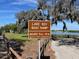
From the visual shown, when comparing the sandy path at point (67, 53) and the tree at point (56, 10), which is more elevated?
the tree at point (56, 10)

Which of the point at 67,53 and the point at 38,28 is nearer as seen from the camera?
the point at 38,28

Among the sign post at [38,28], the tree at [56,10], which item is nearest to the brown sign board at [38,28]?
the sign post at [38,28]

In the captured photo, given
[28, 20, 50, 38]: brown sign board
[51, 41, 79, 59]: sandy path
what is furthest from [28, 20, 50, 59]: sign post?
[51, 41, 79, 59]: sandy path

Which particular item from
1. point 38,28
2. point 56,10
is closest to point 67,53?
point 38,28

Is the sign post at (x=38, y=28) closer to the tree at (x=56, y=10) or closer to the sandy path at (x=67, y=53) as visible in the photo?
the sandy path at (x=67, y=53)

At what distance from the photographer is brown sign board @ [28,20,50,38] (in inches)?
465

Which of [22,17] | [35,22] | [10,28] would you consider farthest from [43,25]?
[10,28]

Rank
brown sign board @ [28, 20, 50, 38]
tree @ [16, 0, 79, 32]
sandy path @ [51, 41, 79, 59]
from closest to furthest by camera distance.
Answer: brown sign board @ [28, 20, 50, 38] < sandy path @ [51, 41, 79, 59] < tree @ [16, 0, 79, 32]

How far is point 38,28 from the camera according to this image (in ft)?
39.4

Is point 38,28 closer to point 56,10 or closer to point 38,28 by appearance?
point 38,28

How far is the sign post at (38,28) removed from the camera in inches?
465

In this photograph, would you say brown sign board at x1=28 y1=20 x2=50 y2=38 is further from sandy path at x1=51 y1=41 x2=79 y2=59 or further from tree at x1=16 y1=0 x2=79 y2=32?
tree at x1=16 y1=0 x2=79 y2=32

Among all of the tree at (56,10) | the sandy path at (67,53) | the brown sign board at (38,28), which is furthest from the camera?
the tree at (56,10)

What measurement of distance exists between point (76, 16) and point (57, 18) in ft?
15.1
